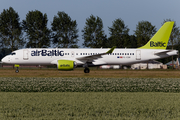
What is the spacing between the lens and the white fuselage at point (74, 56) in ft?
103

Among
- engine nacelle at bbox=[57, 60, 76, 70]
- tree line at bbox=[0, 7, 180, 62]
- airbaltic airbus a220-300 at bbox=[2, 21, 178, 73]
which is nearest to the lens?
engine nacelle at bbox=[57, 60, 76, 70]

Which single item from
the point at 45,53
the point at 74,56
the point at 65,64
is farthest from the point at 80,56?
the point at 45,53

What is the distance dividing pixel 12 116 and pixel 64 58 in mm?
24164

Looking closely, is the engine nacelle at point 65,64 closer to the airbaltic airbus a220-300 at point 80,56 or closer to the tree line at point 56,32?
the airbaltic airbus a220-300 at point 80,56

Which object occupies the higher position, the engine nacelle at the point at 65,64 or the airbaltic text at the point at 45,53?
the airbaltic text at the point at 45,53

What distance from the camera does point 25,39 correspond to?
64188 millimetres

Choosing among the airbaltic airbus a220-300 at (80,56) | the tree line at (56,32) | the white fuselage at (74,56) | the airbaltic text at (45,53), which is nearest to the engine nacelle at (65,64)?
the airbaltic airbus a220-300 at (80,56)

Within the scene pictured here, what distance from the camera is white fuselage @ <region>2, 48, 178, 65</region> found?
31406mm

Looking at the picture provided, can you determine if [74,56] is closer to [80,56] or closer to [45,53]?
[80,56]

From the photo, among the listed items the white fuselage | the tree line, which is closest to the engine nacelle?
the white fuselage

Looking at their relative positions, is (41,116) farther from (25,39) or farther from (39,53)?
(25,39)

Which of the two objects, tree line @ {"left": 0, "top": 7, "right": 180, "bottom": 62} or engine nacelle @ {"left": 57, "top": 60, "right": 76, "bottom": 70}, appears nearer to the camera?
engine nacelle @ {"left": 57, "top": 60, "right": 76, "bottom": 70}

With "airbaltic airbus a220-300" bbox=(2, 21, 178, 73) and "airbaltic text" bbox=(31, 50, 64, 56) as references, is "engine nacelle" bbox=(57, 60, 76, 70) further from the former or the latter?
"airbaltic text" bbox=(31, 50, 64, 56)

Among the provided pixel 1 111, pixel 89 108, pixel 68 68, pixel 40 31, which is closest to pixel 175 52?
pixel 68 68
